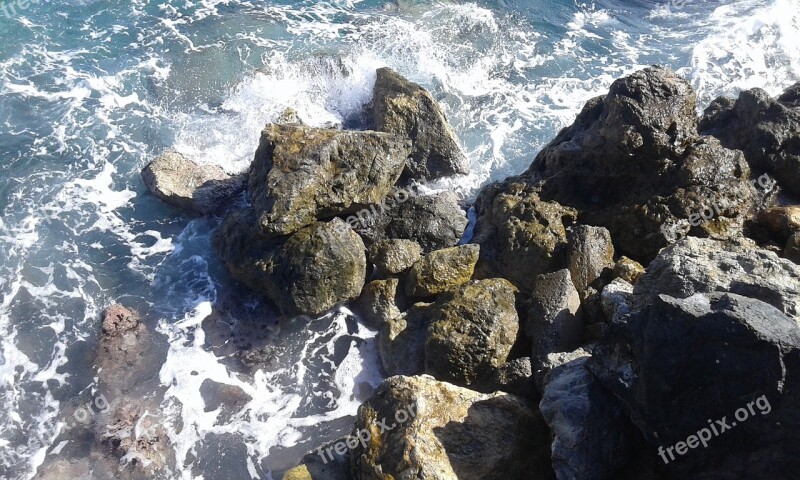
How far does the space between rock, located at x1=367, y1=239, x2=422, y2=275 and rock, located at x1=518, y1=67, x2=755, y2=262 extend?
2.62 meters

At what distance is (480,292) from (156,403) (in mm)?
5442

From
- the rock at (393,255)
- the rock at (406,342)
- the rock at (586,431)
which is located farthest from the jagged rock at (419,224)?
the rock at (586,431)

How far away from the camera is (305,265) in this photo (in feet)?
32.3

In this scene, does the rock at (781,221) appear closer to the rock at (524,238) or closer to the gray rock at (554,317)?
the rock at (524,238)

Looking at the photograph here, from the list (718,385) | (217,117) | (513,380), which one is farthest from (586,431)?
(217,117)

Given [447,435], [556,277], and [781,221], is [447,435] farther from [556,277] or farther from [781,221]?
[781,221]

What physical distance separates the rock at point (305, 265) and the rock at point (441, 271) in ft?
3.17

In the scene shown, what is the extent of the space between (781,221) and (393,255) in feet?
20.6

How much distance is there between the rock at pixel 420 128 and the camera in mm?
12624

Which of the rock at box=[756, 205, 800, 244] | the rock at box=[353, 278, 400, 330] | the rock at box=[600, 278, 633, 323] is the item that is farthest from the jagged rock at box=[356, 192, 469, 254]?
the rock at box=[756, 205, 800, 244]

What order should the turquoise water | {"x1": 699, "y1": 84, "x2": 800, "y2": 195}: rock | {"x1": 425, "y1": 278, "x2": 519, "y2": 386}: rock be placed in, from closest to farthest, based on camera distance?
{"x1": 425, "y1": 278, "x2": 519, "y2": 386}: rock < the turquoise water < {"x1": 699, "y1": 84, "x2": 800, "y2": 195}: rock

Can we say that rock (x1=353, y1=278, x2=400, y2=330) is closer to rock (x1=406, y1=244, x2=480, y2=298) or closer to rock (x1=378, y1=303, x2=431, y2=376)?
rock (x1=406, y1=244, x2=480, y2=298)

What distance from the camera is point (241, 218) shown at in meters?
10.9

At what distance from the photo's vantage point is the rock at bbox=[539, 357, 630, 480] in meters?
6.22
